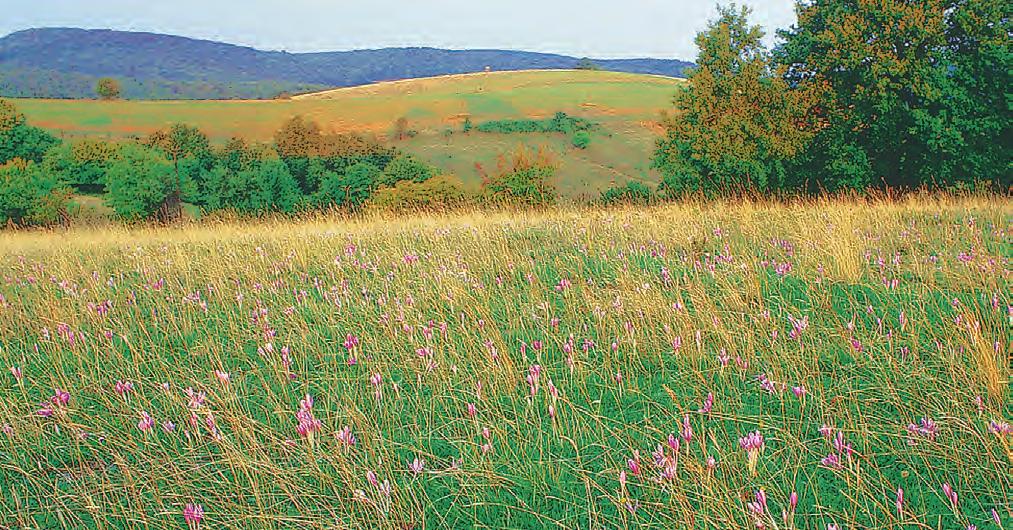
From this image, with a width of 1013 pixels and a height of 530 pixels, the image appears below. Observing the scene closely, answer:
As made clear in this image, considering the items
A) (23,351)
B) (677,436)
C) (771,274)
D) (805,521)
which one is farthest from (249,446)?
(771,274)

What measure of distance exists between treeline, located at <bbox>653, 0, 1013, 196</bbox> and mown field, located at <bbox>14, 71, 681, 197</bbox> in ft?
83.3

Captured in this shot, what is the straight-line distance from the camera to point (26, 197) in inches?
1447

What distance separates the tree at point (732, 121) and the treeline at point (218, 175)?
26.8ft

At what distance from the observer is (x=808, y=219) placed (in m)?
8.49

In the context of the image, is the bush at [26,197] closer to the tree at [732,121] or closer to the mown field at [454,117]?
the mown field at [454,117]

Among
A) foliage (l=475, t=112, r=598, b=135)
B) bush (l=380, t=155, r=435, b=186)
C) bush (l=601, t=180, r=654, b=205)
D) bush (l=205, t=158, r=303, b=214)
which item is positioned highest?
foliage (l=475, t=112, r=598, b=135)

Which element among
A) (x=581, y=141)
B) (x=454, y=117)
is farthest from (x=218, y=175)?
(x=454, y=117)

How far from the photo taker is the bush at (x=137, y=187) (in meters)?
41.4

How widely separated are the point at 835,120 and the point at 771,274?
64.9ft

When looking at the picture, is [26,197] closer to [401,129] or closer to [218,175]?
[218,175]

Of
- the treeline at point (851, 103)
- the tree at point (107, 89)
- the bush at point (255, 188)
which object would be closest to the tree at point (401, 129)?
the bush at point (255, 188)

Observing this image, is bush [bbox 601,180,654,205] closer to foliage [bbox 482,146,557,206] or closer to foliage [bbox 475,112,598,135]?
foliage [bbox 482,146,557,206]

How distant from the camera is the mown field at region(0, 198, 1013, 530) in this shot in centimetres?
258

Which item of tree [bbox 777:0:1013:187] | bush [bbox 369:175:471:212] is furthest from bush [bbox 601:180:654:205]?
bush [bbox 369:175:471:212]
